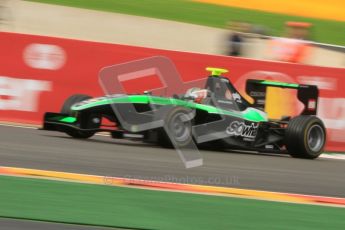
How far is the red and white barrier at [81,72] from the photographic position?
11.6 m

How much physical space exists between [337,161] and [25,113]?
Result: 4.99m

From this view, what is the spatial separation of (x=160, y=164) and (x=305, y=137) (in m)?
3.11

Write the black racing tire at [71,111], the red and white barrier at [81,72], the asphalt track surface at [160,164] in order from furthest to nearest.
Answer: the red and white barrier at [81,72] < the black racing tire at [71,111] < the asphalt track surface at [160,164]

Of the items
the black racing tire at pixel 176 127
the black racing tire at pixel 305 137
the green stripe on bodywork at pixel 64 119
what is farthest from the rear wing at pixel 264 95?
the green stripe on bodywork at pixel 64 119

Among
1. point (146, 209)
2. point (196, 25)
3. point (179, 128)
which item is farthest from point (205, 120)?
point (196, 25)

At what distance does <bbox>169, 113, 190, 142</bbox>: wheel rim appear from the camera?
371 inches

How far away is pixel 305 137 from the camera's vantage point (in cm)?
1035

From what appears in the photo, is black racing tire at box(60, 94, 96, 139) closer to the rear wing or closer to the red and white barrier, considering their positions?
the red and white barrier

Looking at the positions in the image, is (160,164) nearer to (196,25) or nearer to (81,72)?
(81,72)

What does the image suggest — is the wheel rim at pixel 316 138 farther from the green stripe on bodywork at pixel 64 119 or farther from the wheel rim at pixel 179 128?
the green stripe on bodywork at pixel 64 119

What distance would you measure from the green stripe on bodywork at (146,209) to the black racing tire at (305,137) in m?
4.01

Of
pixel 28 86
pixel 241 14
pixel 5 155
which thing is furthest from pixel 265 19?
pixel 5 155

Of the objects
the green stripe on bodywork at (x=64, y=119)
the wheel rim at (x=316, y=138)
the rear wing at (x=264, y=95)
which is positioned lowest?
the wheel rim at (x=316, y=138)

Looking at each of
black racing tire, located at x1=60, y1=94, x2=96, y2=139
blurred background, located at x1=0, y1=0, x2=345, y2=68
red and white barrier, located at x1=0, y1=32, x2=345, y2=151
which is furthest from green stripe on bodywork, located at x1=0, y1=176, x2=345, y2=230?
blurred background, located at x1=0, y1=0, x2=345, y2=68
